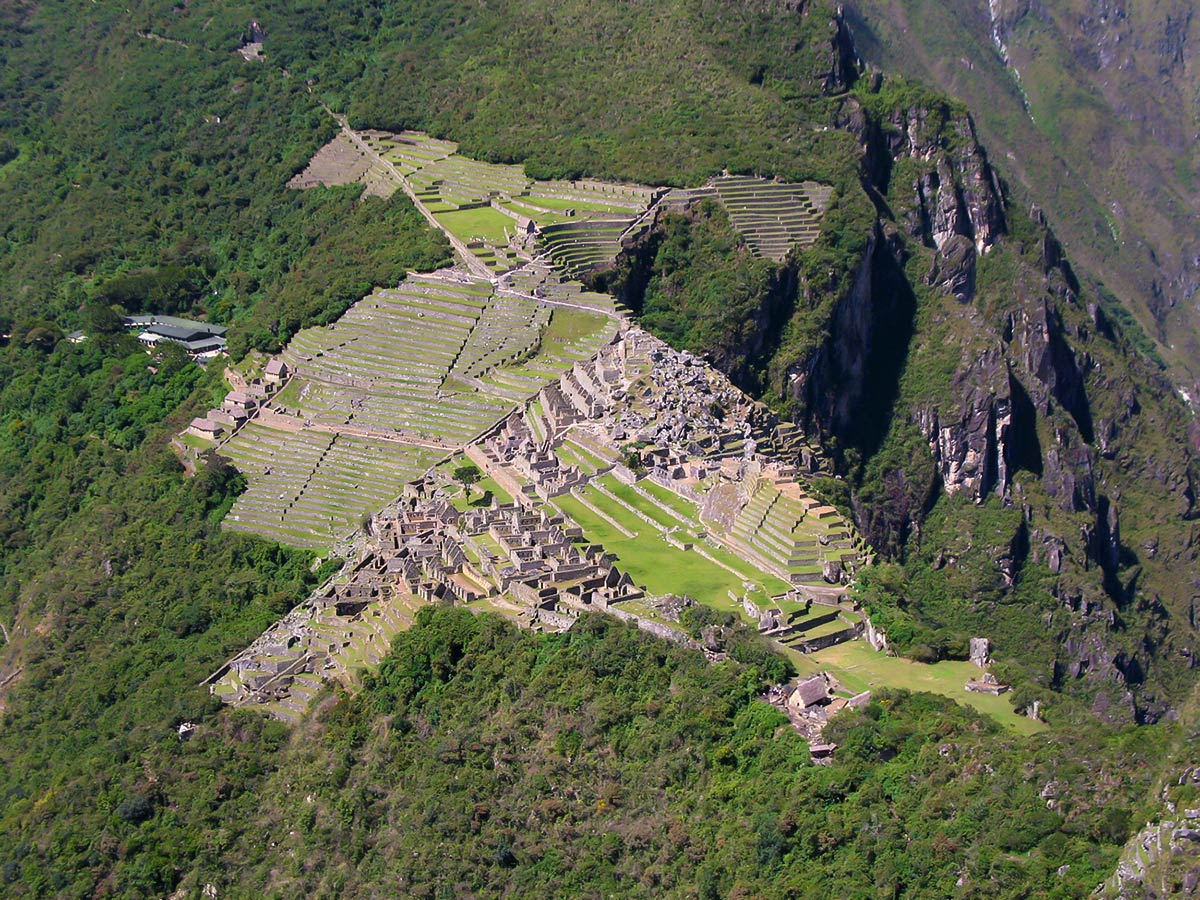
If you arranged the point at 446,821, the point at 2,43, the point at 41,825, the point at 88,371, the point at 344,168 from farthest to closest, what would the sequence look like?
the point at 2,43
the point at 344,168
the point at 88,371
the point at 41,825
the point at 446,821

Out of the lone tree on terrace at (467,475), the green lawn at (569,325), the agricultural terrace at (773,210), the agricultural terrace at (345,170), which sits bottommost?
the agricultural terrace at (345,170)

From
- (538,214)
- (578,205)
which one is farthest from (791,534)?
(578,205)

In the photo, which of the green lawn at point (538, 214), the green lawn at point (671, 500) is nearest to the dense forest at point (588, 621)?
the green lawn at point (538, 214)

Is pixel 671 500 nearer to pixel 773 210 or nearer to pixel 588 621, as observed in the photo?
pixel 588 621

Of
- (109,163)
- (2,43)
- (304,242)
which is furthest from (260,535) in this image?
(2,43)

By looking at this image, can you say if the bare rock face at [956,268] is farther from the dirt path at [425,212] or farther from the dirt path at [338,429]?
the dirt path at [338,429]

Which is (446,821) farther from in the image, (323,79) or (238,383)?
(323,79)
